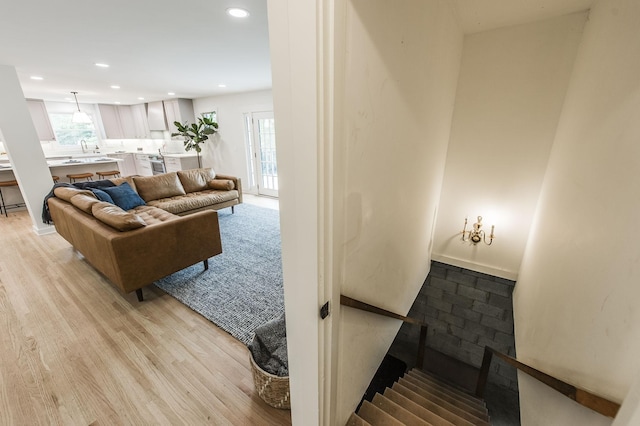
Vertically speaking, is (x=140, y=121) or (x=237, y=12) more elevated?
(x=237, y=12)

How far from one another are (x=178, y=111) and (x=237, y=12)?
5.73 m

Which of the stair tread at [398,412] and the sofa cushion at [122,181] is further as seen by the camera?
the sofa cushion at [122,181]

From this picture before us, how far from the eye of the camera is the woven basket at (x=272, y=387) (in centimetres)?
138

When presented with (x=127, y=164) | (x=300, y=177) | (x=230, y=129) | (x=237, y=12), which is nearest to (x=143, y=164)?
(x=127, y=164)

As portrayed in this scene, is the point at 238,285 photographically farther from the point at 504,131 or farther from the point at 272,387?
the point at 504,131

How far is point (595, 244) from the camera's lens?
1076mm

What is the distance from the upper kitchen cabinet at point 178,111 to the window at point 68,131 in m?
2.82

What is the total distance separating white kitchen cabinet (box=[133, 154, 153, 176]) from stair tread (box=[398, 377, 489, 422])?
841cm

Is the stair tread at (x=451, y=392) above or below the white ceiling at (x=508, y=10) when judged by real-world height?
below

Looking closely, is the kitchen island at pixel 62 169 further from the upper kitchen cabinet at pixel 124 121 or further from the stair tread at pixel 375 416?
the stair tread at pixel 375 416

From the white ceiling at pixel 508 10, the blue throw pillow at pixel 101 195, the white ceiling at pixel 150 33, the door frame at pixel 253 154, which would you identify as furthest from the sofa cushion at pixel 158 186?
the white ceiling at pixel 508 10

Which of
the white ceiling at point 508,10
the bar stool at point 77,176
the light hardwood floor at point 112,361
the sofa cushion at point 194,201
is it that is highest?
the white ceiling at point 508,10

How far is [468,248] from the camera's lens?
315 centimetres

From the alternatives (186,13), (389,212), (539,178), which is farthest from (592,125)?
(186,13)
